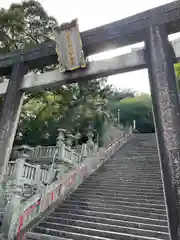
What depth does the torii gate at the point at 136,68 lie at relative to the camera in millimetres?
2074

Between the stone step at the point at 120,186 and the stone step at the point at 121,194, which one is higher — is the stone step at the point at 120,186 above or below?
above

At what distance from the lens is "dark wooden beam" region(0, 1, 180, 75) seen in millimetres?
2602

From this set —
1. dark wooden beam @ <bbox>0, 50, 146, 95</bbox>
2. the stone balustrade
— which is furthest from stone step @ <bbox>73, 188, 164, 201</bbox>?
dark wooden beam @ <bbox>0, 50, 146, 95</bbox>

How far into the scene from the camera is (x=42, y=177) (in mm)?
7848

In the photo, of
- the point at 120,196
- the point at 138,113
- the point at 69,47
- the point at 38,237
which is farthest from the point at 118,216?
the point at 138,113

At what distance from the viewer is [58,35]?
10.1 feet

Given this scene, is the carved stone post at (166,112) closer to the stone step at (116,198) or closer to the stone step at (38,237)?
the stone step at (38,237)

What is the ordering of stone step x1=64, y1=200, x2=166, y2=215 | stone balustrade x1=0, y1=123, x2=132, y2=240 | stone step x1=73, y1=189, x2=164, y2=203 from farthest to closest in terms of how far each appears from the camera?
A: stone step x1=73, y1=189, x2=164, y2=203 → stone step x1=64, y1=200, x2=166, y2=215 → stone balustrade x1=0, y1=123, x2=132, y2=240

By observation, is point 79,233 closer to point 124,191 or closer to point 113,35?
point 124,191

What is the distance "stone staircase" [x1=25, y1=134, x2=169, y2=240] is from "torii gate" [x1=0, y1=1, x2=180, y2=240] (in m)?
3.37

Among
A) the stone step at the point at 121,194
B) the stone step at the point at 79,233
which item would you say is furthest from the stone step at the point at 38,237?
the stone step at the point at 121,194

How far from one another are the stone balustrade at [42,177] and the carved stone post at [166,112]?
4215 millimetres

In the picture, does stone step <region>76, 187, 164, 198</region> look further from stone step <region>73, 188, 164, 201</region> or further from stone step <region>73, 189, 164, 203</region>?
stone step <region>73, 189, 164, 203</region>

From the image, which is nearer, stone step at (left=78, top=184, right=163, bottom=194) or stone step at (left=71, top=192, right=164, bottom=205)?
stone step at (left=71, top=192, right=164, bottom=205)
